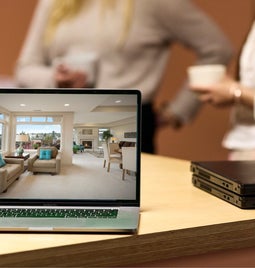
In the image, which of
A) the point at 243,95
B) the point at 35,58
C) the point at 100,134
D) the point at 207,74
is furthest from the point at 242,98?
the point at 35,58

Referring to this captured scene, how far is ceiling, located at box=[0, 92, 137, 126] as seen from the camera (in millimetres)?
703

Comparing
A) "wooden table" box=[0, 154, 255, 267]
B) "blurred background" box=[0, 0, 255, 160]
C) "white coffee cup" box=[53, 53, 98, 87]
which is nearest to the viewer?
"wooden table" box=[0, 154, 255, 267]

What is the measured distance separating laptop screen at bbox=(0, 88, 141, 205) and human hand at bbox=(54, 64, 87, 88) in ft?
4.81

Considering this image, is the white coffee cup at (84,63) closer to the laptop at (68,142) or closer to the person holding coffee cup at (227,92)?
the person holding coffee cup at (227,92)

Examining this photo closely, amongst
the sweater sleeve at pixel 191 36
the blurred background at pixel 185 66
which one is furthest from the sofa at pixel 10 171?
the blurred background at pixel 185 66

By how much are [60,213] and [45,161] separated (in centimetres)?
8

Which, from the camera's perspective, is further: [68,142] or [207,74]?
[207,74]

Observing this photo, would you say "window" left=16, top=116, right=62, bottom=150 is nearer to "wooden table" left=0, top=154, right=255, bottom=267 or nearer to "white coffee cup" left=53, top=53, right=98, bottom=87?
"wooden table" left=0, top=154, right=255, bottom=267

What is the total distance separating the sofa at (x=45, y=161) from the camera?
0.70 m

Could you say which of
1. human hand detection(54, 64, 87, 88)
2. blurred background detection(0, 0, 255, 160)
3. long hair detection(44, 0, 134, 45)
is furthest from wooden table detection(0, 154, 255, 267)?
blurred background detection(0, 0, 255, 160)

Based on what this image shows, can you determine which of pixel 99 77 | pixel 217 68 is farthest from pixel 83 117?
pixel 99 77

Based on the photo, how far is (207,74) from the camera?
55.7 inches

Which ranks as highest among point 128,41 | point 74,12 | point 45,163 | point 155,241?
point 74,12

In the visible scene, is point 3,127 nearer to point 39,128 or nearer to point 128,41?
point 39,128
